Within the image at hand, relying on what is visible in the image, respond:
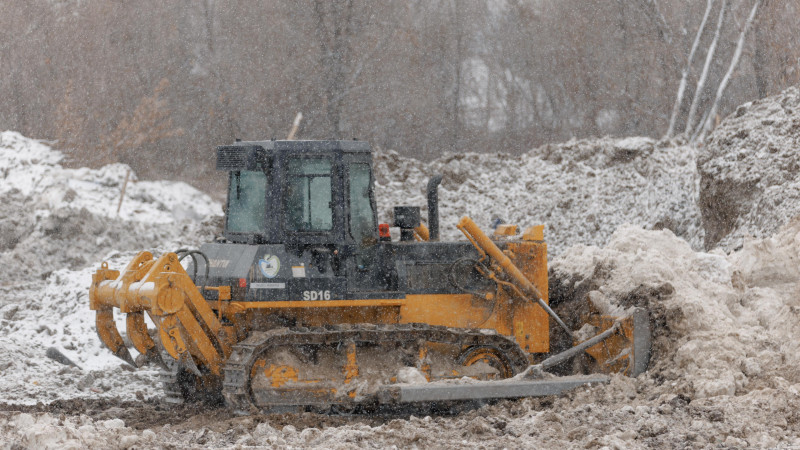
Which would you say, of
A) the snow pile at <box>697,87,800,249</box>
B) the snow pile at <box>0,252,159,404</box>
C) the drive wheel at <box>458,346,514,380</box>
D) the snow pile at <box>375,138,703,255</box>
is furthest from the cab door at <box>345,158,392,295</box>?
the snow pile at <box>375,138,703,255</box>

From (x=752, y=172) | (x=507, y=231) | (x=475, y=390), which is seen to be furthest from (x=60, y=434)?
(x=752, y=172)

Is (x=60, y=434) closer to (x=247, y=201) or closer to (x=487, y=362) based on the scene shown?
(x=247, y=201)

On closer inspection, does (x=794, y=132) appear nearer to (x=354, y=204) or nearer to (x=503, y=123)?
(x=354, y=204)

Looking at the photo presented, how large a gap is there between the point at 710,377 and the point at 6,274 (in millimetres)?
13261

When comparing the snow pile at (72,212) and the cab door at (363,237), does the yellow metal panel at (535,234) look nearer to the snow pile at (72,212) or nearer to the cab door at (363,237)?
the cab door at (363,237)

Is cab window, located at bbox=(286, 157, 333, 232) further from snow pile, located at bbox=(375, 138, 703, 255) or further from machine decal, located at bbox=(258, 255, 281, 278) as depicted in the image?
snow pile, located at bbox=(375, 138, 703, 255)

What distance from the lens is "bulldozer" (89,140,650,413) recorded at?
25.5 ft

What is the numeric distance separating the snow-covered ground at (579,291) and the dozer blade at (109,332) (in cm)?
59

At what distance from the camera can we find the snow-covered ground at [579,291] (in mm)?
6629

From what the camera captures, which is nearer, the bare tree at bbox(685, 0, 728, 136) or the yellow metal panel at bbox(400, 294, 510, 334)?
the yellow metal panel at bbox(400, 294, 510, 334)

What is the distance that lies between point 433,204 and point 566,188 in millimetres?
10536

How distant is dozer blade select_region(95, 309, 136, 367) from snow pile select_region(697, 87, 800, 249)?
892 cm

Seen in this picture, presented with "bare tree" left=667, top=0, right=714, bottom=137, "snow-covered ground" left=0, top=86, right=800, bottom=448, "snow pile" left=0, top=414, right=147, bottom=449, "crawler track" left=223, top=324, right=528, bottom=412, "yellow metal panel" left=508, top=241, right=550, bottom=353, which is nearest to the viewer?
"snow pile" left=0, top=414, right=147, bottom=449

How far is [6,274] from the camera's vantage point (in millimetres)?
16875
